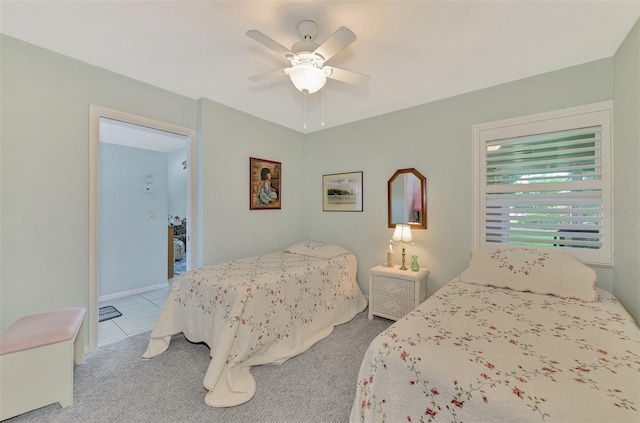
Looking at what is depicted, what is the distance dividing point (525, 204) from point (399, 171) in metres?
1.25

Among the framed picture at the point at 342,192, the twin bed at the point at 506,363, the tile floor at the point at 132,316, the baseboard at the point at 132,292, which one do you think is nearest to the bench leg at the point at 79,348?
the tile floor at the point at 132,316

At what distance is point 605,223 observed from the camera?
2.05 metres

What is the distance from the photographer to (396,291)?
273 centimetres

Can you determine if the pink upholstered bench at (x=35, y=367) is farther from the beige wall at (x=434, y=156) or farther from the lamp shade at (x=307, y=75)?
the beige wall at (x=434, y=156)

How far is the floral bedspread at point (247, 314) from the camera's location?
183cm

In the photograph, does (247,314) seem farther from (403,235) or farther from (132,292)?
(132,292)

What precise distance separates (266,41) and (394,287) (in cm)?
246

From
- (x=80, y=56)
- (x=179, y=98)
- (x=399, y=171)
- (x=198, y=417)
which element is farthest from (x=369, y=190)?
(x=80, y=56)

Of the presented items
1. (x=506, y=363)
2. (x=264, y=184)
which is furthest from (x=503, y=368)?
(x=264, y=184)

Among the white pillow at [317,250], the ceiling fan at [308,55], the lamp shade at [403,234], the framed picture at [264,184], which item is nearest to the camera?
the ceiling fan at [308,55]

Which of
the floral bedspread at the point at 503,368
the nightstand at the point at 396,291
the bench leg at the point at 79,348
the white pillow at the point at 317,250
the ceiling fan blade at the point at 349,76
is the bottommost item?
the bench leg at the point at 79,348

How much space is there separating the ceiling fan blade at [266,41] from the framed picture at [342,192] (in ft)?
6.75

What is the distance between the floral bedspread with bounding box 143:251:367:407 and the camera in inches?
71.9

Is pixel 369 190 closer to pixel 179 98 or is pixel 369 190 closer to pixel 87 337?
pixel 179 98
